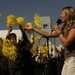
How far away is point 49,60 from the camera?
41.3ft

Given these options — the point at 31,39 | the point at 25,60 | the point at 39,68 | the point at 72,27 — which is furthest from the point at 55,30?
the point at 39,68

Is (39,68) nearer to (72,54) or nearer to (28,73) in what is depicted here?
(28,73)

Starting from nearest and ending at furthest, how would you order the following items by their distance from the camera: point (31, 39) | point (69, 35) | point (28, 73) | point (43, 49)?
point (69, 35) → point (31, 39) → point (28, 73) → point (43, 49)

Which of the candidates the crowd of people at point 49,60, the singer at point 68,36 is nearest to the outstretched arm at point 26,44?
the crowd of people at point 49,60

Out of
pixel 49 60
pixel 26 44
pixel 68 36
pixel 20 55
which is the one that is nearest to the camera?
pixel 68 36

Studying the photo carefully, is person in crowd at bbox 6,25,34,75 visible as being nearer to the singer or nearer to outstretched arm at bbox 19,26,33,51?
outstretched arm at bbox 19,26,33,51

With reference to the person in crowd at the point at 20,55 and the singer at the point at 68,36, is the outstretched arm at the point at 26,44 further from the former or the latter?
the singer at the point at 68,36

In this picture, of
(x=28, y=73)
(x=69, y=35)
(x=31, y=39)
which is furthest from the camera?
(x=28, y=73)

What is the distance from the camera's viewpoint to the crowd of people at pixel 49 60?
219 inches

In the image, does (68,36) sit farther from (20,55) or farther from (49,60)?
(49,60)

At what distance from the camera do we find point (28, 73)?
9.59 m

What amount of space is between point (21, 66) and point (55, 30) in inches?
131

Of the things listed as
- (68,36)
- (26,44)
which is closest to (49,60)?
(26,44)

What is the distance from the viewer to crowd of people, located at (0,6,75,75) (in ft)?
18.3
